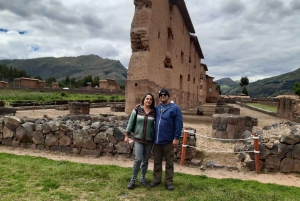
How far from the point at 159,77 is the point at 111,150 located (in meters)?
10.5

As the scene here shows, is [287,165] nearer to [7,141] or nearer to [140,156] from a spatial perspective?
[140,156]

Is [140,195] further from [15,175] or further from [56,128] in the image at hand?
[56,128]

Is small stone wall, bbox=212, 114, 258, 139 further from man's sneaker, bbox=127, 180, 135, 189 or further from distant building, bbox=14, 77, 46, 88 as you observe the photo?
distant building, bbox=14, 77, 46, 88

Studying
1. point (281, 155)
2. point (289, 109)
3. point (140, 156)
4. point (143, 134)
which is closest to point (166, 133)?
point (143, 134)

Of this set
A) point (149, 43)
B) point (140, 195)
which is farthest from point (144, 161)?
point (149, 43)

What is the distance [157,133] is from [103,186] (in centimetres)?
142

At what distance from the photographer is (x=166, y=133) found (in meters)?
4.47

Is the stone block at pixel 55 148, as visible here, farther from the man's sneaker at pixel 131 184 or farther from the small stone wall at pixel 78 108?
the small stone wall at pixel 78 108

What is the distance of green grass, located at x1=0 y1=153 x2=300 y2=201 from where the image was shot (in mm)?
3980

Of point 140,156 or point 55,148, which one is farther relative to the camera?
point 55,148

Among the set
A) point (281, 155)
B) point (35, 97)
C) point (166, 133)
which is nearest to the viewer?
point (166, 133)

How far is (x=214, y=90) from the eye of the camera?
2302 inches

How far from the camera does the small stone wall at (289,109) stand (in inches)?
701

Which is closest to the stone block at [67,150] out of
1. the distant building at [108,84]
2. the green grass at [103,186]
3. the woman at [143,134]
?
the green grass at [103,186]
